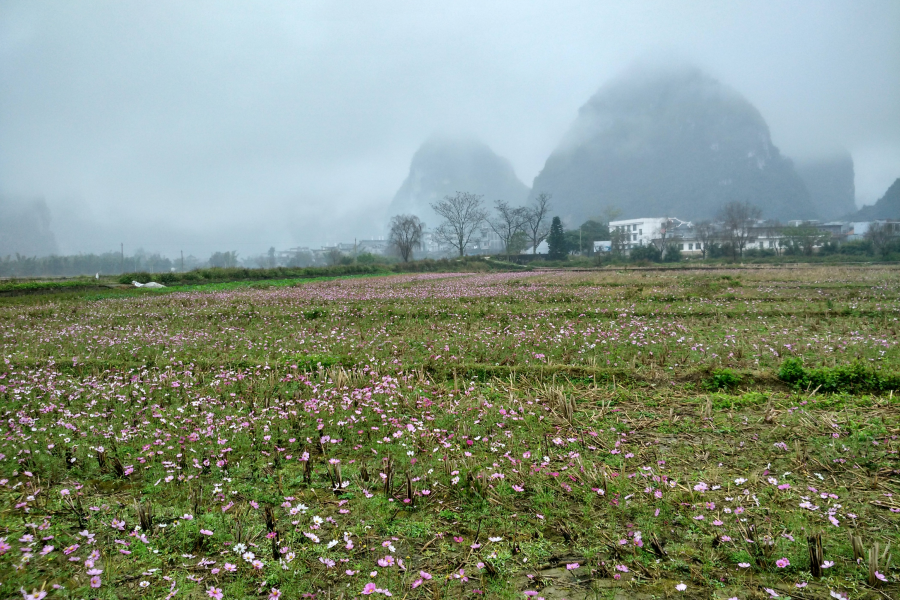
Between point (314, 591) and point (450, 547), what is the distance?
88 centimetres

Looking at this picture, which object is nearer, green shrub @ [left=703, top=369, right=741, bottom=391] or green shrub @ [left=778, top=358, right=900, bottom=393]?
green shrub @ [left=778, top=358, right=900, bottom=393]

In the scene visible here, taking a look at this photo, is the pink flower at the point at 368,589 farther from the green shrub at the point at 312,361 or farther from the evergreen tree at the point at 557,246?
the evergreen tree at the point at 557,246

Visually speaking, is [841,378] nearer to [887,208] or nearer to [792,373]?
[792,373]

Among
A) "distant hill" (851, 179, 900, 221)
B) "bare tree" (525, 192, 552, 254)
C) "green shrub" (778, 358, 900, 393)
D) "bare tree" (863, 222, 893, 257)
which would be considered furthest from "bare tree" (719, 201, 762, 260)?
"distant hill" (851, 179, 900, 221)

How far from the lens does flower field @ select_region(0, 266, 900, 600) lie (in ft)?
9.04

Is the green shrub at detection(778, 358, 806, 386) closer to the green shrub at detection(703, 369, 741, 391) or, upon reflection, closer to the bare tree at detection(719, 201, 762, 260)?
the green shrub at detection(703, 369, 741, 391)

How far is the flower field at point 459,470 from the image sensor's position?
2.75 meters

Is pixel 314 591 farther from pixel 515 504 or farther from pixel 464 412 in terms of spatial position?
pixel 464 412

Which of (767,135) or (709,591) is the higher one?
(767,135)

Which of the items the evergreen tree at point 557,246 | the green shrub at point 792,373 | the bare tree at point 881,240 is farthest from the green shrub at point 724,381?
the evergreen tree at point 557,246

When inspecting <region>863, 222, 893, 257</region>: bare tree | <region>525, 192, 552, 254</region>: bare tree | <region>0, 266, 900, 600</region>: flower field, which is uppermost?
<region>525, 192, 552, 254</region>: bare tree

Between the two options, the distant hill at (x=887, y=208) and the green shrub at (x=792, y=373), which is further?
the distant hill at (x=887, y=208)

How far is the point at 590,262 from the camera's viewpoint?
6219cm

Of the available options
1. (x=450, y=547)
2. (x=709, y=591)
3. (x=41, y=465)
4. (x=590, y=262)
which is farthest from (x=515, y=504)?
(x=590, y=262)
